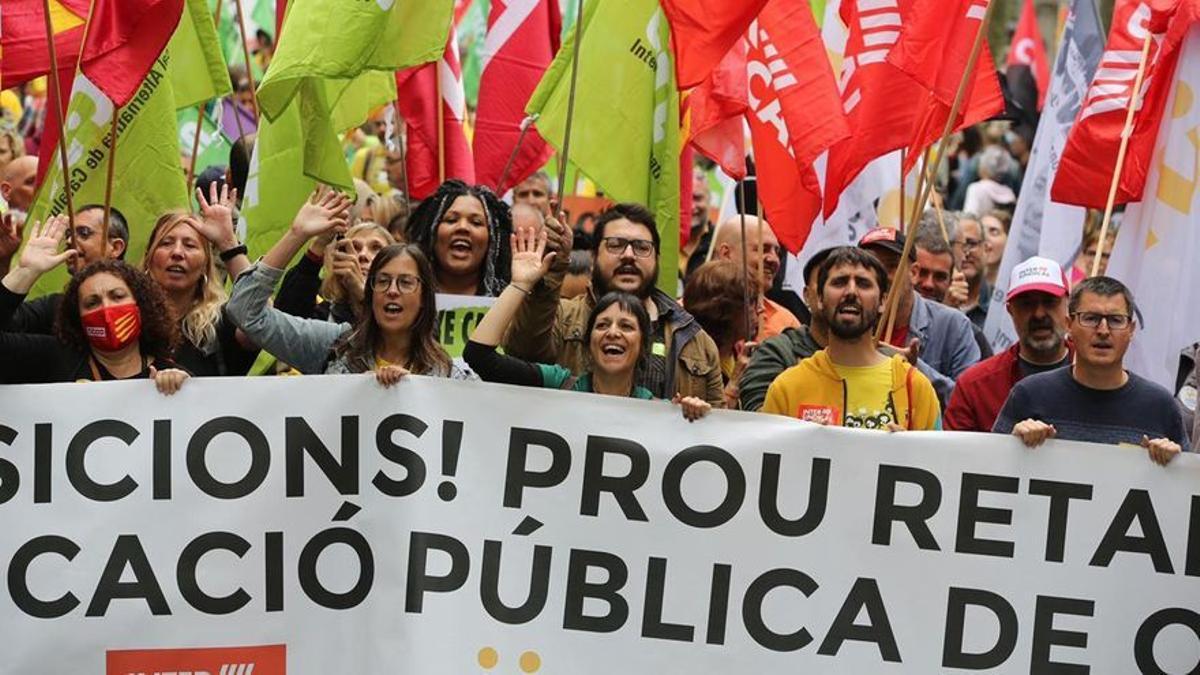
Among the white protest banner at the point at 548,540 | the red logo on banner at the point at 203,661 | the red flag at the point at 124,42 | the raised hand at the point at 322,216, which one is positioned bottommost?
the red logo on banner at the point at 203,661

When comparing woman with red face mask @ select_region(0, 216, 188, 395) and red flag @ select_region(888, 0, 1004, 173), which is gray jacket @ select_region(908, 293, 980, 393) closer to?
red flag @ select_region(888, 0, 1004, 173)

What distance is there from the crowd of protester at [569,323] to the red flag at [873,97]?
0.31m

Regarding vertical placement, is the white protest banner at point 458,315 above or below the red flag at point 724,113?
below

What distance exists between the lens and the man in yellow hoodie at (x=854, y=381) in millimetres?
7688

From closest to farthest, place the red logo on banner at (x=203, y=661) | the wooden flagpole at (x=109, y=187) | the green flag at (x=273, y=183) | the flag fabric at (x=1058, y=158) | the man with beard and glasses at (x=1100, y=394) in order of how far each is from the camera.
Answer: the red logo on banner at (x=203, y=661), the man with beard and glasses at (x=1100, y=394), the wooden flagpole at (x=109, y=187), the green flag at (x=273, y=183), the flag fabric at (x=1058, y=158)

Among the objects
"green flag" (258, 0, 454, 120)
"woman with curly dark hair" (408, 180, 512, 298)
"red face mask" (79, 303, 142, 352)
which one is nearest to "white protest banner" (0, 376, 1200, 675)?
"red face mask" (79, 303, 142, 352)

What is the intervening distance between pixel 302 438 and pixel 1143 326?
3.47m

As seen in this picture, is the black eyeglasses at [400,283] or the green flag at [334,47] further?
the green flag at [334,47]

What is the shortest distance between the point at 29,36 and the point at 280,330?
8.45 ft

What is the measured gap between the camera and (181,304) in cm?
840

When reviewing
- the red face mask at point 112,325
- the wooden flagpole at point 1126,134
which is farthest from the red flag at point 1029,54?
the red face mask at point 112,325

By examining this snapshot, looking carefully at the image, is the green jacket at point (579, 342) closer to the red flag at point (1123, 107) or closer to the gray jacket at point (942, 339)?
the gray jacket at point (942, 339)

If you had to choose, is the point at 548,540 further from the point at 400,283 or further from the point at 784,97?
the point at 784,97

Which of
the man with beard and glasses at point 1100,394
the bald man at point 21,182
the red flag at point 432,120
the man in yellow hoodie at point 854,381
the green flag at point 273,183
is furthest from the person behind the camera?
the red flag at point 432,120
